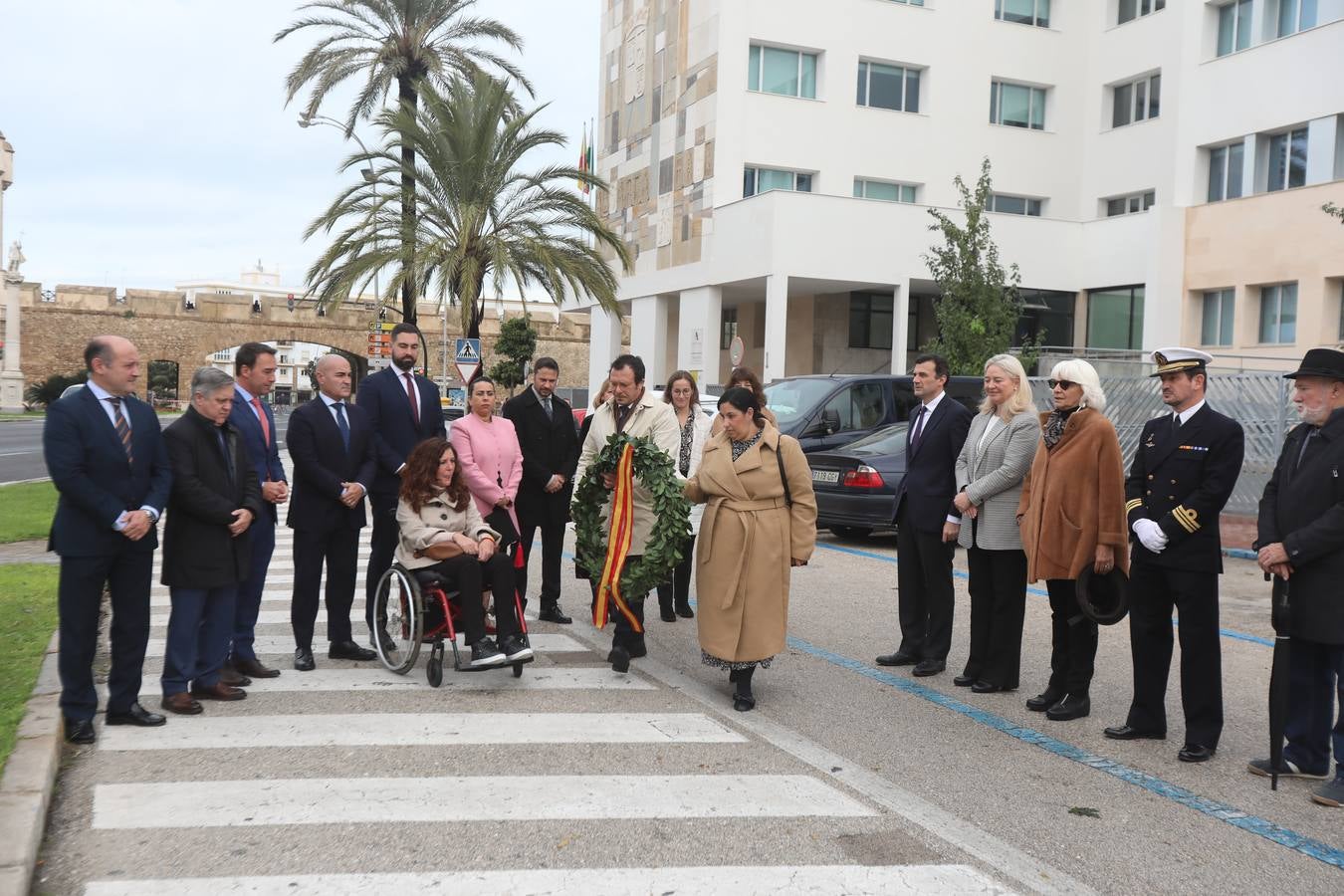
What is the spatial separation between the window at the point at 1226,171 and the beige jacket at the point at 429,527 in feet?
87.5

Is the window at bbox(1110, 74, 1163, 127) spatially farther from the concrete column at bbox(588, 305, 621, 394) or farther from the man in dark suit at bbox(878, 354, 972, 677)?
the man in dark suit at bbox(878, 354, 972, 677)

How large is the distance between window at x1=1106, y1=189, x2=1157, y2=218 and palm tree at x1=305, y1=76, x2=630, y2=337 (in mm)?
16779

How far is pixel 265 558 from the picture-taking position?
695 cm

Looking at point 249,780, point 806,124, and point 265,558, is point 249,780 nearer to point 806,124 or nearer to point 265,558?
point 265,558

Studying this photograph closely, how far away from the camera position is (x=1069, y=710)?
20.9 feet

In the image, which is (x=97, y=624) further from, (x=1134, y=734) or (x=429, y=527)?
(x=1134, y=734)

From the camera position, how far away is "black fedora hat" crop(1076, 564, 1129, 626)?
6178mm

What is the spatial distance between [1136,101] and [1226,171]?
6.04m

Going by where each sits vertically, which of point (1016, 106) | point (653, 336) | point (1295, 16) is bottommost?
point (653, 336)

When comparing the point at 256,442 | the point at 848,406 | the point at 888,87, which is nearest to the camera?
the point at 256,442

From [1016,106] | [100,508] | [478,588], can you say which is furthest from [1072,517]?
[1016,106]

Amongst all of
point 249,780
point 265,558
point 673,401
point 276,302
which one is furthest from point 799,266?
point 276,302

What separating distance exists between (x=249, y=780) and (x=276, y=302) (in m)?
62.7

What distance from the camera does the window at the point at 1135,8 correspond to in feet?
108
